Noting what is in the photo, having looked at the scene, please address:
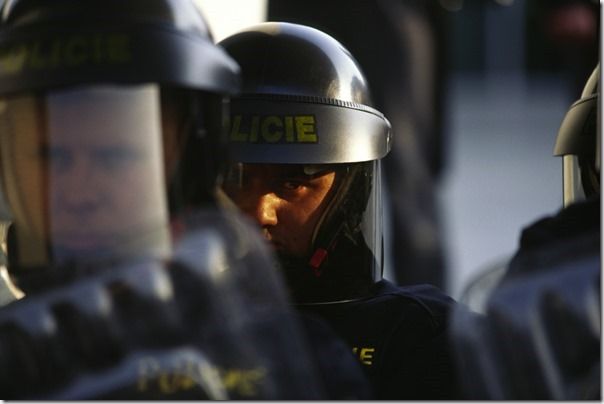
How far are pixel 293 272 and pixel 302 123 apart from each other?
10.5 inches

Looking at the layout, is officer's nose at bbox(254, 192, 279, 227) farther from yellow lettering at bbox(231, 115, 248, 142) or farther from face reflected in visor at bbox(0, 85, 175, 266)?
face reflected in visor at bbox(0, 85, 175, 266)

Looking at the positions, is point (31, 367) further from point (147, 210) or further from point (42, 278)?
point (147, 210)

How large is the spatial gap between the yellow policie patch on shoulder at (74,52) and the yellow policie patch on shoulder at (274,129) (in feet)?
2.09

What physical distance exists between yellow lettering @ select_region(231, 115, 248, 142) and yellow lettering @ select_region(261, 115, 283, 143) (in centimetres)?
4

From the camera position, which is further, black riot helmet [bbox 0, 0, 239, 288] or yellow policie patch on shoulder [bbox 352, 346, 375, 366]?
yellow policie patch on shoulder [bbox 352, 346, 375, 366]

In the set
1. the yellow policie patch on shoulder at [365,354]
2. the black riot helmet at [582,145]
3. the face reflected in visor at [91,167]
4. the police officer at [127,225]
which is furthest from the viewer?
the yellow policie patch on shoulder at [365,354]

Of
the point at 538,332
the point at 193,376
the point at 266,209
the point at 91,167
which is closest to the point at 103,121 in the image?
the point at 91,167

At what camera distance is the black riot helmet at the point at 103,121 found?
5.31 ft

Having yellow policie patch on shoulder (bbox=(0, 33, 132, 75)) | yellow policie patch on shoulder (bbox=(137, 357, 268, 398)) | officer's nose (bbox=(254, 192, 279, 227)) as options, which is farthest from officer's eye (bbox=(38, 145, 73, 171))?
officer's nose (bbox=(254, 192, 279, 227))

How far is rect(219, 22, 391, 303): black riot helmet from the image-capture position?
233 cm

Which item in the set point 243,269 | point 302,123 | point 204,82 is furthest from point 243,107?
point 243,269

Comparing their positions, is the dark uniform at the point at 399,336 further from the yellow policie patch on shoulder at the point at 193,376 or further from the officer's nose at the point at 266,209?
the yellow policie patch on shoulder at the point at 193,376

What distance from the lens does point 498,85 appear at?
64.5 ft

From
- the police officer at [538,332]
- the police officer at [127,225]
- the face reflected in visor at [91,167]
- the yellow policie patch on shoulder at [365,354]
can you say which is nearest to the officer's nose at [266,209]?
the yellow policie patch on shoulder at [365,354]
